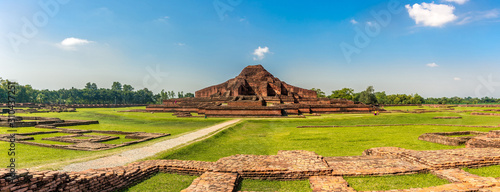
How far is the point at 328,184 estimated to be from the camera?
4.25 m

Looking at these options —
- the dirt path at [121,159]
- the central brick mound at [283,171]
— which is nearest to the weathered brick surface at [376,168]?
the central brick mound at [283,171]

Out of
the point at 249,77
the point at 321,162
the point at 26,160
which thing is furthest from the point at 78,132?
the point at 249,77

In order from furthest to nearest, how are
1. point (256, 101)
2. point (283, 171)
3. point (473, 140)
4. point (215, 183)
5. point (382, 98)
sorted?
1. point (382, 98)
2. point (256, 101)
3. point (473, 140)
4. point (283, 171)
5. point (215, 183)

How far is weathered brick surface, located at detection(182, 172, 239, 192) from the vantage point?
3.91 m

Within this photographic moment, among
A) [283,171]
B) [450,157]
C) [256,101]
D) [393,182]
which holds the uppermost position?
[256,101]

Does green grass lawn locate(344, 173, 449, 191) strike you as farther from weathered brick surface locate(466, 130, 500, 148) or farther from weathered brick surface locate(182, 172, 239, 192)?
weathered brick surface locate(466, 130, 500, 148)

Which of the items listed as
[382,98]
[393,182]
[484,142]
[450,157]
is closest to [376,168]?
[393,182]

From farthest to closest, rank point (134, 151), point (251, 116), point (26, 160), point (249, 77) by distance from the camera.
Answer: point (249, 77)
point (251, 116)
point (134, 151)
point (26, 160)

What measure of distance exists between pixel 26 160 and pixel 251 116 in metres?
16.6

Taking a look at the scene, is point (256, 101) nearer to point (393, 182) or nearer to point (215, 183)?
point (393, 182)

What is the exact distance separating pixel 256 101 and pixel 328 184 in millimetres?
20932

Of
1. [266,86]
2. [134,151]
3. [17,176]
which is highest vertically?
[266,86]

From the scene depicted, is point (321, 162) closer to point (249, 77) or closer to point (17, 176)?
point (17, 176)

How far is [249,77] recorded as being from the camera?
45156 mm
